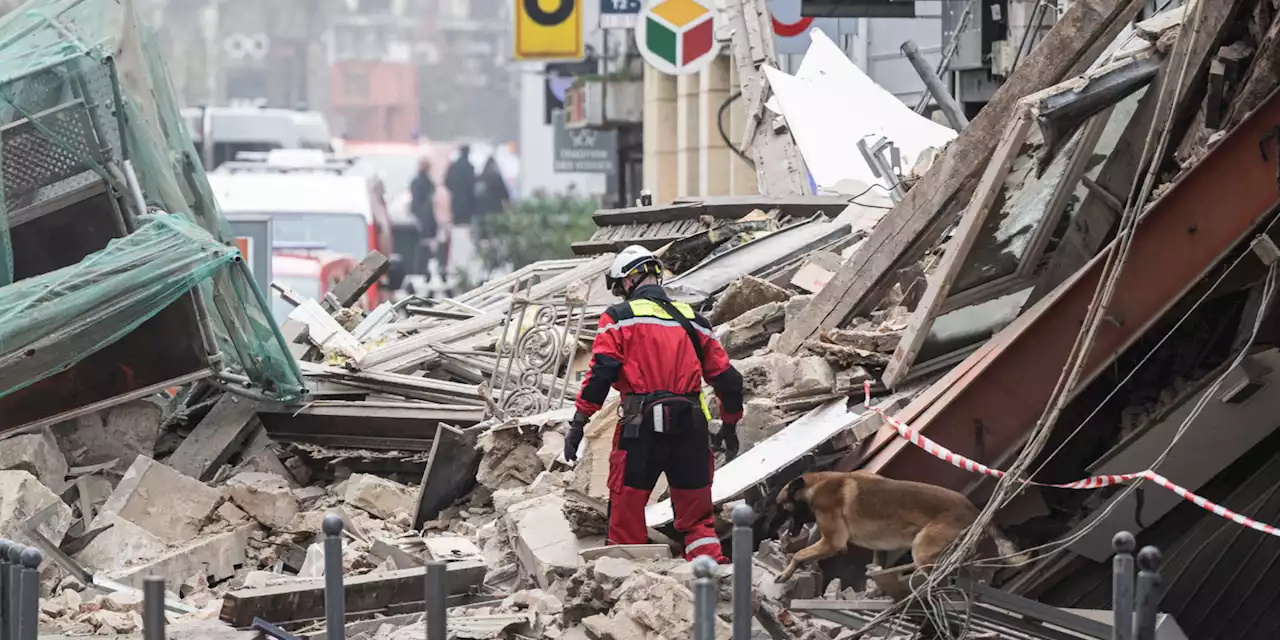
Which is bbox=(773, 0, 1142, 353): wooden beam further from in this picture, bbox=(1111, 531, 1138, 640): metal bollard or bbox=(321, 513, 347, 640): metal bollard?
bbox=(321, 513, 347, 640): metal bollard

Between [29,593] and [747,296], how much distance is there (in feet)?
23.1

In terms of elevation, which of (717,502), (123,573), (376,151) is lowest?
(376,151)

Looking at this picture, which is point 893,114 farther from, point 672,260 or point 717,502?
point 717,502

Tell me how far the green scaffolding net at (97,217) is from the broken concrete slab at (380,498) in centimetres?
140

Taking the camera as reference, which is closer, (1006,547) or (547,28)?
(1006,547)

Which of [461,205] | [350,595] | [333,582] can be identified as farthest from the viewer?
[461,205]

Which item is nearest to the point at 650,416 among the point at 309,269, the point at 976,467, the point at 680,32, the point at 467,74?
the point at 976,467

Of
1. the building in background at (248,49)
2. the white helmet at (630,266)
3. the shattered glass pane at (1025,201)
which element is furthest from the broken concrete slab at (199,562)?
the building in background at (248,49)

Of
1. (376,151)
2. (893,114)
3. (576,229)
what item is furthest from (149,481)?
(376,151)

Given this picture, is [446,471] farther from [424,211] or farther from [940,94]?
[424,211]

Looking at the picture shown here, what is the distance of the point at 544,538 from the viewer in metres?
9.37

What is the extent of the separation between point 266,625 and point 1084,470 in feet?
12.6

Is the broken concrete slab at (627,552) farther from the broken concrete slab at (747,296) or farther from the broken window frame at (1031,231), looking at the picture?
the broken concrete slab at (747,296)

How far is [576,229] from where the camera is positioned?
46969 mm
